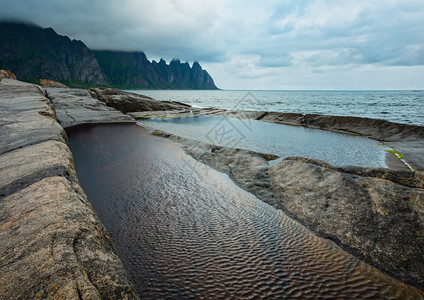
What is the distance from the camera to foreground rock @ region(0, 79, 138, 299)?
2.33 m

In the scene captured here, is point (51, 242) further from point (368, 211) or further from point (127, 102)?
point (127, 102)

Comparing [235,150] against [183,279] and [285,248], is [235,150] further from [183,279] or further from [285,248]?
[183,279]

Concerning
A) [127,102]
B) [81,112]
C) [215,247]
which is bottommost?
[215,247]

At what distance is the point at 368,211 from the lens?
5.50 m

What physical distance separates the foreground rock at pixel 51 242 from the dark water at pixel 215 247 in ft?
3.82

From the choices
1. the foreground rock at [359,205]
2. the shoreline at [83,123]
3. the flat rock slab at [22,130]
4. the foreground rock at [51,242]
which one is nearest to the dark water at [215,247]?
the foreground rock at [359,205]

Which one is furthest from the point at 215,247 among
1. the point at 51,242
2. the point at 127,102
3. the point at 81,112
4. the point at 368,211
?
the point at 127,102

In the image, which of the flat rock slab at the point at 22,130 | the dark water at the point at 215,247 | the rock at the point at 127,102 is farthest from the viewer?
the rock at the point at 127,102

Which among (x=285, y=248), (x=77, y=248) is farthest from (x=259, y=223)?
(x=77, y=248)

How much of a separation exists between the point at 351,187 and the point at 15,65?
923 ft

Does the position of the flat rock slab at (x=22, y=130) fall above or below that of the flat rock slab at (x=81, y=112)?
above

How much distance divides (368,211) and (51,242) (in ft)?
23.1

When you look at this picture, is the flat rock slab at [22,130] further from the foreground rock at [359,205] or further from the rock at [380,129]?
the rock at [380,129]

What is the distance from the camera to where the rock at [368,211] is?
4496 millimetres
